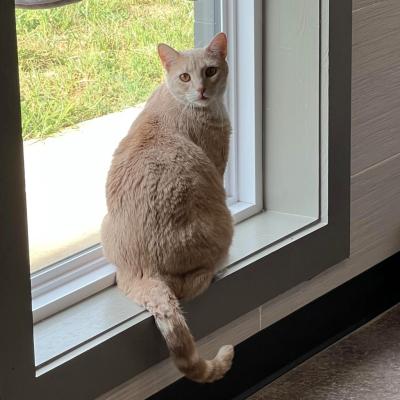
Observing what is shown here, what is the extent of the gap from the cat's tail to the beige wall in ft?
0.86

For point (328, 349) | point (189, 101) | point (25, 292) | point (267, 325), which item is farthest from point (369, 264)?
point (25, 292)

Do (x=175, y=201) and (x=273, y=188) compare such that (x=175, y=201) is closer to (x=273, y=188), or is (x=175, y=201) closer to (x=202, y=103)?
(x=202, y=103)

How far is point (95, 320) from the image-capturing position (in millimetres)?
1734

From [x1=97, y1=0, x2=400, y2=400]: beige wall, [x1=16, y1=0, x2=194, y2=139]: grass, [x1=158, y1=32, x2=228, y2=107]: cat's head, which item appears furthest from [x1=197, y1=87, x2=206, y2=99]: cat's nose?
[x1=97, y1=0, x2=400, y2=400]: beige wall

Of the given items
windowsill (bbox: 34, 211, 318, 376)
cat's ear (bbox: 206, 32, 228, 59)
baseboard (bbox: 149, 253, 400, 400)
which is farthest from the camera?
baseboard (bbox: 149, 253, 400, 400)

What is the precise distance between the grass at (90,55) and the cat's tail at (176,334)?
356 mm

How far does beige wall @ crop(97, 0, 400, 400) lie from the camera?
212cm

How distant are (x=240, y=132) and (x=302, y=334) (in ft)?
1.57

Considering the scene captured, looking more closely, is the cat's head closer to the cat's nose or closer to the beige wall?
the cat's nose

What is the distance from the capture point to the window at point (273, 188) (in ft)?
5.61

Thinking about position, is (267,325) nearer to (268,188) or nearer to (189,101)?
(268,188)

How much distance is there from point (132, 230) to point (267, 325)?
471mm

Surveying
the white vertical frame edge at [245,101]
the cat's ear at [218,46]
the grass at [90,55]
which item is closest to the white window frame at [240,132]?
the white vertical frame edge at [245,101]

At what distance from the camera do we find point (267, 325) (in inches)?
82.2
